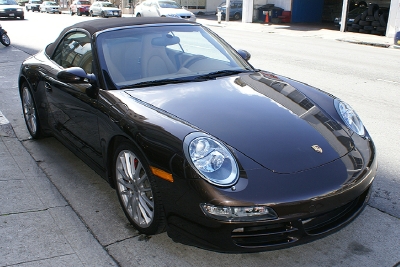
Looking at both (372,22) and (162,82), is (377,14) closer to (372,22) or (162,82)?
(372,22)

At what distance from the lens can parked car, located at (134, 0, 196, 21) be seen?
23953 mm

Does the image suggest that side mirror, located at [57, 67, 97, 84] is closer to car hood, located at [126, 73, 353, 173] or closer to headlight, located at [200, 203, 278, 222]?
car hood, located at [126, 73, 353, 173]

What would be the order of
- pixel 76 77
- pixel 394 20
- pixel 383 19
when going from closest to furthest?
1. pixel 76 77
2. pixel 394 20
3. pixel 383 19

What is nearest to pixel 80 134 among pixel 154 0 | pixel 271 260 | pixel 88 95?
pixel 88 95

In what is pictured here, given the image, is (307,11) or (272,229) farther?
(307,11)

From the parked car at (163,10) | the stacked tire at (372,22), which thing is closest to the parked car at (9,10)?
the parked car at (163,10)

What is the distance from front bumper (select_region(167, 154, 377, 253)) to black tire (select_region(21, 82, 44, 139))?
2948mm

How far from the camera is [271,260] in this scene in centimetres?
283

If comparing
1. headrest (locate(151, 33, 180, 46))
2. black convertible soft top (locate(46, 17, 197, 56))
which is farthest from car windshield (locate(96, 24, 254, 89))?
black convertible soft top (locate(46, 17, 197, 56))

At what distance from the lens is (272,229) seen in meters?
2.52

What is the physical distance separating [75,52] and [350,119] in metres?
2.64

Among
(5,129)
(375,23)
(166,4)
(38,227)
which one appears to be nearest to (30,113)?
(5,129)

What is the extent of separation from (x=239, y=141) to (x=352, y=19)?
21832mm

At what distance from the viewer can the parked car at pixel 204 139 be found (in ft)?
8.26
